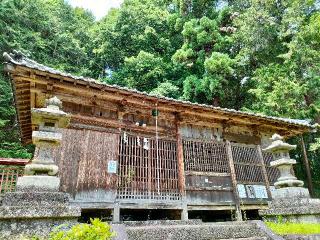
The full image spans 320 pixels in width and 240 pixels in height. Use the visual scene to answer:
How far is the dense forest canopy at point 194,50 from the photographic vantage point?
16922 mm

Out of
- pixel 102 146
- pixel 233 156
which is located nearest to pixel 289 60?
pixel 233 156

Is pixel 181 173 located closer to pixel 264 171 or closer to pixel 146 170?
pixel 146 170

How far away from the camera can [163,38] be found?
88.3 feet

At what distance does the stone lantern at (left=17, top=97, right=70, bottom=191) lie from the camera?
16.7ft

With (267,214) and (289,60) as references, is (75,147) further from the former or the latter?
(289,60)

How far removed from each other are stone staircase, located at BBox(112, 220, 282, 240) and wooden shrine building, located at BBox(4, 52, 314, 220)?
298cm

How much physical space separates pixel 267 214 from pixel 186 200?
358 cm

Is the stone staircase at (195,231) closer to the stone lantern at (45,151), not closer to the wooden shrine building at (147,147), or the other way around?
the stone lantern at (45,151)

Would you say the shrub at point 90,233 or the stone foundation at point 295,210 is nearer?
the shrub at point 90,233

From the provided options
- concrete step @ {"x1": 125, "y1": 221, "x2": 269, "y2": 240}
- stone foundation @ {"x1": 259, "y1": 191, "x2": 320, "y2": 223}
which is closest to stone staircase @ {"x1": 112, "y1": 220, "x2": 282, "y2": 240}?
concrete step @ {"x1": 125, "y1": 221, "x2": 269, "y2": 240}

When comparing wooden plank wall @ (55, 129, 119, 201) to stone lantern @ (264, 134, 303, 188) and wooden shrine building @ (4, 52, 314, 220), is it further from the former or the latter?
stone lantern @ (264, 134, 303, 188)

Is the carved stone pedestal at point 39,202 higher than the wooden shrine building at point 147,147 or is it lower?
lower

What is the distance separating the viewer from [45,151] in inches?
223

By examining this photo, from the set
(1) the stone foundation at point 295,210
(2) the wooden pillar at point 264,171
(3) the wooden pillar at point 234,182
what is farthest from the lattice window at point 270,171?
(1) the stone foundation at point 295,210
